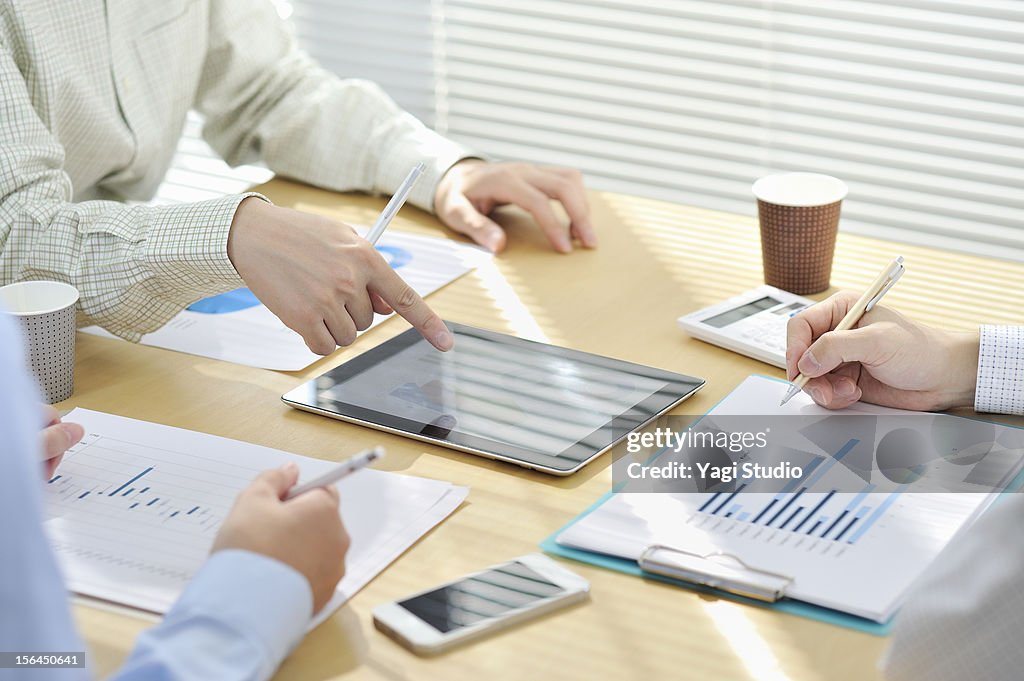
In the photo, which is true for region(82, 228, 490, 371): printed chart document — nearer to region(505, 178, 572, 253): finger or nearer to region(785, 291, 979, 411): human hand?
region(505, 178, 572, 253): finger

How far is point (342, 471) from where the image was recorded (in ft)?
2.56

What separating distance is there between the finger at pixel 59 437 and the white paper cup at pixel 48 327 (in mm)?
152

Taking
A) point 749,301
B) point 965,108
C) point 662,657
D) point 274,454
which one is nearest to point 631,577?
point 662,657

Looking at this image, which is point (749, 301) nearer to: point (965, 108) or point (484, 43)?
point (965, 108)

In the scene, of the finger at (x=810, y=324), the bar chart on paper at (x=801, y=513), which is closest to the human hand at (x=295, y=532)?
the bar chart on paper at (x=801, y=513)

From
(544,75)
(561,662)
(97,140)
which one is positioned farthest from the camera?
(544,75)

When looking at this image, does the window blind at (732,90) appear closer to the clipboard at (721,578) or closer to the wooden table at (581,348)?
the wooden table at (581,348)

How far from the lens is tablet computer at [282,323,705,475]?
1.00 metres

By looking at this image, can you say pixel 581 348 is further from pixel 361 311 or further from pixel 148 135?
pixel 148 135

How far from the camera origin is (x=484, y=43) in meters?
2.66

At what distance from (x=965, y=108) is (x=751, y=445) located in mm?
1477

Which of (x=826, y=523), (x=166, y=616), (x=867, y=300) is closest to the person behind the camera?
(x=166, y=616)

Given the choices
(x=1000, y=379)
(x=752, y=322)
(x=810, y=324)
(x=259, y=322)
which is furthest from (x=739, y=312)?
(x=259, y=322)

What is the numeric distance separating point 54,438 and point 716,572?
0.54 m
